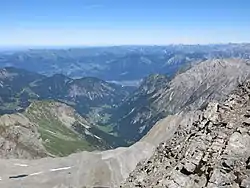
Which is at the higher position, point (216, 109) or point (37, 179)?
point (216, 109)

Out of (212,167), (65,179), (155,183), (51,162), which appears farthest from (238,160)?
(51,162)

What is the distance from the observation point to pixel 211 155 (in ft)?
148

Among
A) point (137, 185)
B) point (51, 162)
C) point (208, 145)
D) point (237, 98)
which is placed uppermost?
point (237, 98)

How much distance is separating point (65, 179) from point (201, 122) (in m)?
112

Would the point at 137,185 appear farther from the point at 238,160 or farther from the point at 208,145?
the point at 238,160

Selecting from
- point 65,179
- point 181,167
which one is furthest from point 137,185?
point 65,179

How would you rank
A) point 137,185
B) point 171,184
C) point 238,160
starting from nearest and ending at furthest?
point 238,160 < point 171,184 < point 137,185

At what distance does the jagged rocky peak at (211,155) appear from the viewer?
41062mm

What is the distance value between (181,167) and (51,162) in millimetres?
147713

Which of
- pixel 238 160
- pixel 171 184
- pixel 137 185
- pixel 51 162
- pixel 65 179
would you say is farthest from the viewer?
pixel 51 162

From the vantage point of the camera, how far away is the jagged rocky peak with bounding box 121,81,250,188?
1617 inches

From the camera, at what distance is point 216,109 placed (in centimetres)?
5500

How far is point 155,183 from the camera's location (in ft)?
160

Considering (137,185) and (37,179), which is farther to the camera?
(37,179)
